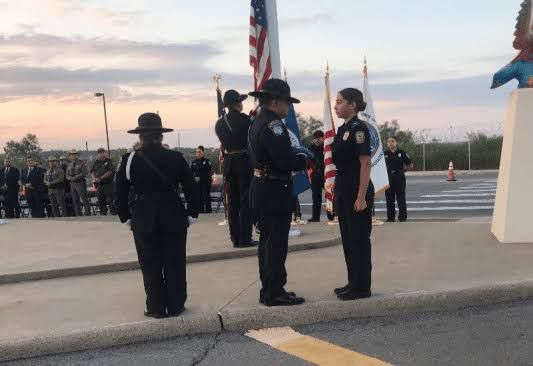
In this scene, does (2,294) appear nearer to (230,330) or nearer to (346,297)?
(230,330)

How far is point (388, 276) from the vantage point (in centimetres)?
573

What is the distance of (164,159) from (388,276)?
2614 mm

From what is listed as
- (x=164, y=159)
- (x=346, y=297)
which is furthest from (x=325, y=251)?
(x=164, y=159)

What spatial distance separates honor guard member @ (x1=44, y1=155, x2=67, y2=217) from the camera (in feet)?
46.4

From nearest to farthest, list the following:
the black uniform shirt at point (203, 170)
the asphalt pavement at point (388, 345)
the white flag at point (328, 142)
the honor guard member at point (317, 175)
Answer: the asphalt pavement at point (388, 345), the white flag at point (328, 142), the honor guard member at point (317, 175), the black uniform shirt at point (203, 170)

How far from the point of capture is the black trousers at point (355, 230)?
4824 millimetres

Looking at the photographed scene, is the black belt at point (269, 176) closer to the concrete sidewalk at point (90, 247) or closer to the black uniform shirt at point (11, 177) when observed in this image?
the concrete sidewalk at point (90, 247)

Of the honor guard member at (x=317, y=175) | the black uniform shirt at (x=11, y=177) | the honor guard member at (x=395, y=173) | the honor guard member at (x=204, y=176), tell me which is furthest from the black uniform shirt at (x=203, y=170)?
the honor guard member at (x=395, y=173)

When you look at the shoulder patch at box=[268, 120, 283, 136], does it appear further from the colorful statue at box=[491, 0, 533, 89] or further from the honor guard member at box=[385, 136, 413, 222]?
the honor guard member at box=[385, 136, 413, 222]

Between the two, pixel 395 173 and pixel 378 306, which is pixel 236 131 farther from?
pixel 395 173

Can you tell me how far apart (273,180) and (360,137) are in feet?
2.62

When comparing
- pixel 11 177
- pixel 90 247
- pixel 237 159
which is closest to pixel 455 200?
pixel 237 159

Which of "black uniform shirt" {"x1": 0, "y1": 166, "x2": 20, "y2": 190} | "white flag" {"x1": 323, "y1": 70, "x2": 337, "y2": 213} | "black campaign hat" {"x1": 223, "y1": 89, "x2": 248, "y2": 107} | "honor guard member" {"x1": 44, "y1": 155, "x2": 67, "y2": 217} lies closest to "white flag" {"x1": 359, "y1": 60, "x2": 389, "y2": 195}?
"white flag" {"x1": 323, "y1": 70, "x2": 337, "y2": 213}

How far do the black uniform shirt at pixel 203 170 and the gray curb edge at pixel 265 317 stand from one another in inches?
408
